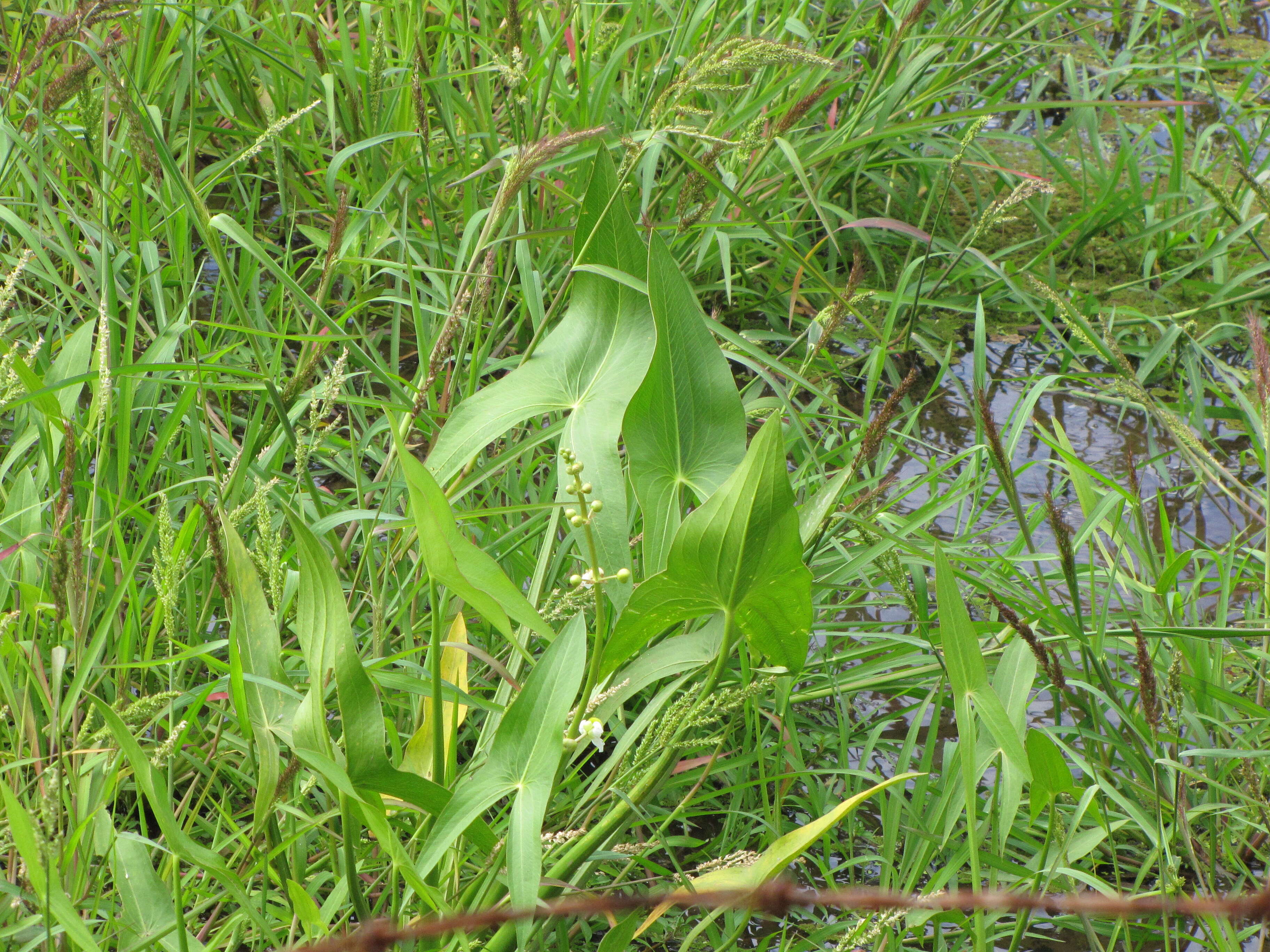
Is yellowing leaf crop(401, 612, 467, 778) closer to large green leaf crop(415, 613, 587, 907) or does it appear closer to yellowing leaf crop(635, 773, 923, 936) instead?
large green leaf crop(415, 613, 587, 907)

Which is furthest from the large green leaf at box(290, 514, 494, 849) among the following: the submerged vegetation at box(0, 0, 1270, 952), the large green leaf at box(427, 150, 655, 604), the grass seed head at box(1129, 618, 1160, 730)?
the grass seed head at box(1129, 618, 1160, 730)

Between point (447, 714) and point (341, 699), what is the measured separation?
12.5 inches

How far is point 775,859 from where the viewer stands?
784mm

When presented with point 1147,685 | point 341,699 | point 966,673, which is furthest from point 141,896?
point 1147,685

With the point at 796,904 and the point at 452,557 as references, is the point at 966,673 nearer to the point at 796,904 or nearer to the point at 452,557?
the point at 452,557

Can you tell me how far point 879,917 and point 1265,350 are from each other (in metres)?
0.64

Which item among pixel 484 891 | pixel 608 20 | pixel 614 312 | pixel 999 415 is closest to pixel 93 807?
pixel 484 891

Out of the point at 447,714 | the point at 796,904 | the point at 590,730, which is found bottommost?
the point at 447,714

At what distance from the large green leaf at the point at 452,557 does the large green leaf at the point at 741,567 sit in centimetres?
8

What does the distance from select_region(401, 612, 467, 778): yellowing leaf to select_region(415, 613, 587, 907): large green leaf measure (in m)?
0.10

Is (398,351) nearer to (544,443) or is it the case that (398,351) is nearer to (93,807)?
(544,443)

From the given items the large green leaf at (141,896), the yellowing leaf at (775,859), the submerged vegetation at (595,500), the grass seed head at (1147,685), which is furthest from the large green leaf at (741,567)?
the large green leaf at (141,896)

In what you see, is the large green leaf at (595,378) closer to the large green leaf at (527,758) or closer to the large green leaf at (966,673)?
the large green leaf at (527,758)

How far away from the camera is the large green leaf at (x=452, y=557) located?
711 millimetres
